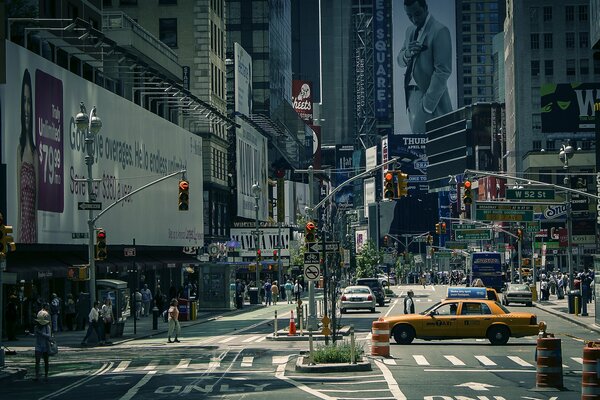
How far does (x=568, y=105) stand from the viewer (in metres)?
157

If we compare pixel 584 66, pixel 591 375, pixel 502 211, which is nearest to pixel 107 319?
pixel 591 375

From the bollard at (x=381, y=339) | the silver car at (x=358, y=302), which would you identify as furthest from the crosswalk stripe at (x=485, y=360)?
the silver car at (x=358, y=302)

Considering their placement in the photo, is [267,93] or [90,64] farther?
[267,93]

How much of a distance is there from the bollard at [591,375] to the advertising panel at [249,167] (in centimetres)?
9539

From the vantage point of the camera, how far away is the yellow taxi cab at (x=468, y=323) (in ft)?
139

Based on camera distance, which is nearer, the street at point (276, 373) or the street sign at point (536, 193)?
the street at point (276, 373)

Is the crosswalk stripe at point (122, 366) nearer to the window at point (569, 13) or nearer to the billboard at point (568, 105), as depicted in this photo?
the billboard at point (568, 105)

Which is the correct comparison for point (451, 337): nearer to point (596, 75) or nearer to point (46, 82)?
point (46, 82)

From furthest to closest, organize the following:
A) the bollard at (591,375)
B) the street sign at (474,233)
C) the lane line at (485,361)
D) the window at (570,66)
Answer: the window at (570,66) → the street sign at (474,233) → the lane line at (485,361) → the bollard at (591,375)

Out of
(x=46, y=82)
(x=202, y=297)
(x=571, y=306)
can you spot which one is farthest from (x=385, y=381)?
(x=202, y=297)

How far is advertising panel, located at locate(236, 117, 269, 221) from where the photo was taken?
12512cm

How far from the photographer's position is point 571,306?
67.5 meters

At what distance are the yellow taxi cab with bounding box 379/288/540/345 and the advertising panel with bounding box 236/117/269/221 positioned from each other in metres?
76.4

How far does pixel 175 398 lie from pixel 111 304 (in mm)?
26079
